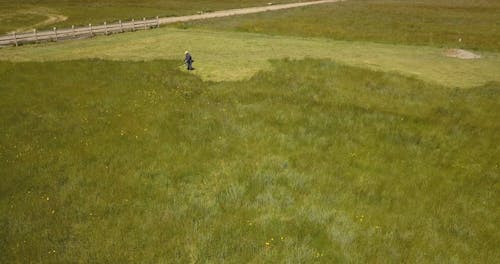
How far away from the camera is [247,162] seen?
13938mm

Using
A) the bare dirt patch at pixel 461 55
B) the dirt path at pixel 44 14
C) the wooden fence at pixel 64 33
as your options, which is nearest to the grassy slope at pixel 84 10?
the dirt path at pixel 44 14

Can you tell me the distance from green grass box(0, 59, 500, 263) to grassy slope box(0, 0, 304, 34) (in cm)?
4304

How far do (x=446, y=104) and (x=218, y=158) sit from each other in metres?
13.2

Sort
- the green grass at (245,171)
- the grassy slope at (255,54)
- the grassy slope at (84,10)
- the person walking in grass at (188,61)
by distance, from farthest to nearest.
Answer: the grassy slope at (84,10) → the grassy slope at (255,54) → the person walking in grass at (188,61) → the green grass at (245,171)

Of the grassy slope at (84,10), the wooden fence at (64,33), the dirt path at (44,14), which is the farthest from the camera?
the grassy slope at (84,10)

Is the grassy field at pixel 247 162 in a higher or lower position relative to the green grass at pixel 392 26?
lower

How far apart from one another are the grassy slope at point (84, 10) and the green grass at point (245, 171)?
4304 cm

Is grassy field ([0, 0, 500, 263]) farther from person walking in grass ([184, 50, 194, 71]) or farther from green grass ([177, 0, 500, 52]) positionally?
green grass ([177, 0, 500, 52])

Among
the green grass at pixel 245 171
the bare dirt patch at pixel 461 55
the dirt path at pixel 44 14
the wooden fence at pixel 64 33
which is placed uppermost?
the dirt path at pixel 44 14

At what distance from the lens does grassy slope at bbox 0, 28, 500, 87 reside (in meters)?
25.8

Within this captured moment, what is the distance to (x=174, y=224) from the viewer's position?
10.2m

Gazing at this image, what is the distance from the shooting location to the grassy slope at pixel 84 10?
60.1m

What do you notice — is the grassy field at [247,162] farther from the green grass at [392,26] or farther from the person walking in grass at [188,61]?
the green grass at [392,26]

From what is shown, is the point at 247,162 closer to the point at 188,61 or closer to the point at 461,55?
the point at 188,61
